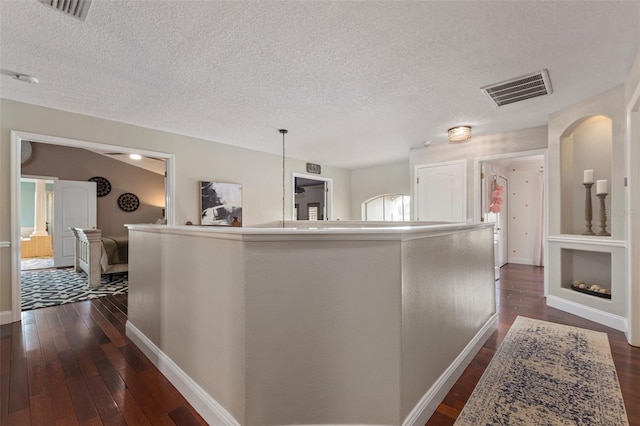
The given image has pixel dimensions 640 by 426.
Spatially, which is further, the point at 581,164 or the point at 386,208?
the point at 386,208

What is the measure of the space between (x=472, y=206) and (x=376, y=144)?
1.93m

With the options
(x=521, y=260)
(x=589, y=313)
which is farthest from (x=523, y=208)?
(x=589, y=313)

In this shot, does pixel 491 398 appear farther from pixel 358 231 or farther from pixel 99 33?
pixel 99 33

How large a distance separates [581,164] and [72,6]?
16.4ft

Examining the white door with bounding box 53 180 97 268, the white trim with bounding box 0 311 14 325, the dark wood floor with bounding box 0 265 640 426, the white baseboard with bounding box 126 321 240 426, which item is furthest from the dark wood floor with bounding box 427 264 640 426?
the white door with bounding box 53 180 97 268

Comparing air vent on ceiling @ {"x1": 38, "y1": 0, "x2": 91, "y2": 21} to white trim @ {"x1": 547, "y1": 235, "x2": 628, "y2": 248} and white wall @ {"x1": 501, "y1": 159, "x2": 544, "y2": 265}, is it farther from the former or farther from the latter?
white wall @ {"x1": 501, "y1": 159, "x2": 544, "y2": 265}

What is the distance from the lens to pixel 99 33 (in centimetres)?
192

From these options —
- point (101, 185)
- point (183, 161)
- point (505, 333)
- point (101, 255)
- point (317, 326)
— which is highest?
point (183, 161)

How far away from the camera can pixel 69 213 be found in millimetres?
6324

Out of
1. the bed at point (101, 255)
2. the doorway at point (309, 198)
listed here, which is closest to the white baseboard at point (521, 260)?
the doorway at point (309, 198)

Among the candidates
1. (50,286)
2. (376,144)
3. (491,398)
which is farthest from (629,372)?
(50,286)

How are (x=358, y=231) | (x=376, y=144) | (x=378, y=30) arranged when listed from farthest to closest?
(x=376, y=144) < (x=378, y=30) < (x=358, y=231)

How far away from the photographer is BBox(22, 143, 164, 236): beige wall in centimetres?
617

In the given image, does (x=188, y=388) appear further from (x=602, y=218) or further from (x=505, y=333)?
(x=602, y=218)
